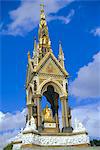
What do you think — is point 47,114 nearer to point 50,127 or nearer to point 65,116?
point 50,127

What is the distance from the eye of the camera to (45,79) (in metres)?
23.9

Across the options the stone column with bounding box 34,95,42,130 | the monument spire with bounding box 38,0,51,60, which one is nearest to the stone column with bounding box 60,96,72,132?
the stone column with bounding box 34,95,42,130

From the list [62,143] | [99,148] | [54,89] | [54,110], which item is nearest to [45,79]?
[54,89]

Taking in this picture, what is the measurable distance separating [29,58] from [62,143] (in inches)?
287

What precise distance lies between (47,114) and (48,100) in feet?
8.40

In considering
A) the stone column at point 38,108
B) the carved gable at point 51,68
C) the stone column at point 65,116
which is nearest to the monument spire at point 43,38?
the carved gable at point 51,68

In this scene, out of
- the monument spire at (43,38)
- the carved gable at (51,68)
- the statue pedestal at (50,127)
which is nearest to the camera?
the statue pedestal at (50,127)

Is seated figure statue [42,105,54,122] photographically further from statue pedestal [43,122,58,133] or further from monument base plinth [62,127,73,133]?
monument base plinth [62,127,73,133]

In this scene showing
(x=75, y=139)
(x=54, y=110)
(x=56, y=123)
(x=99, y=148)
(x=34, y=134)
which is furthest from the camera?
→ (x=54, y=110)

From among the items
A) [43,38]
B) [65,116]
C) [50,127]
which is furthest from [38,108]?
[43,38]

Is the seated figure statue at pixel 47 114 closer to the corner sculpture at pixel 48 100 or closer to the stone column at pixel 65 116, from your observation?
the corner sculpture at pixel 48 100

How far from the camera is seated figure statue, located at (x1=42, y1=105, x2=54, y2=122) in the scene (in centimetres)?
2311

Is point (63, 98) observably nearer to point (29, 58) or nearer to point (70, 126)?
point (70, 126)

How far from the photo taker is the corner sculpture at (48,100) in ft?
69.8
